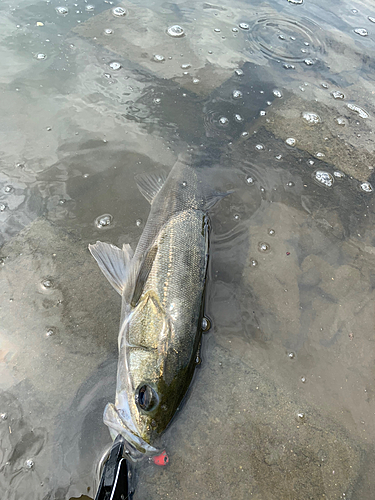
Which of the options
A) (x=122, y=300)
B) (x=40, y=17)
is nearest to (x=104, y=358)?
(x=122, y=300)

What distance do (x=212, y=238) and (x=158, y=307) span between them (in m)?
1.12

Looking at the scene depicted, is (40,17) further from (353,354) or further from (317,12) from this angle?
(353,354)

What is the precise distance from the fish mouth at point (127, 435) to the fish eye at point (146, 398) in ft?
0.46

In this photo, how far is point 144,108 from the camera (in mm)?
4074

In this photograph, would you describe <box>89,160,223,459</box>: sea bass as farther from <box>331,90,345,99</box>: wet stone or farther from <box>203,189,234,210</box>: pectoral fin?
<box>331,90,345,99</box>: wet stone

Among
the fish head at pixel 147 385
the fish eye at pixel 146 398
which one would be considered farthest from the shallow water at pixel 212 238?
the fish eye at pixel 146 398

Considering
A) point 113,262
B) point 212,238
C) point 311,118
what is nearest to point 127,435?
point 113,262

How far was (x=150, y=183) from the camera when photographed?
3.32 metres

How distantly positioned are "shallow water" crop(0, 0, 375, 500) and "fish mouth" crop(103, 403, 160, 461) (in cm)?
17

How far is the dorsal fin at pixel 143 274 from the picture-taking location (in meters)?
2.45

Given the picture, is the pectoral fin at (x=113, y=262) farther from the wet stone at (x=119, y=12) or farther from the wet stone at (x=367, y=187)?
the wet stone at (x=119, y=12)

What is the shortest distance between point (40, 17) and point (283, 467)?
22.3 feet

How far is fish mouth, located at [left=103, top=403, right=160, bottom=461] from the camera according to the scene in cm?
186

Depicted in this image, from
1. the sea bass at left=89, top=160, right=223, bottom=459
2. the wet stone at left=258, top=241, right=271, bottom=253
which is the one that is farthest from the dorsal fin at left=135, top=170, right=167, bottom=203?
the wet stone at left=258, top=241, right=271, bottom=253
